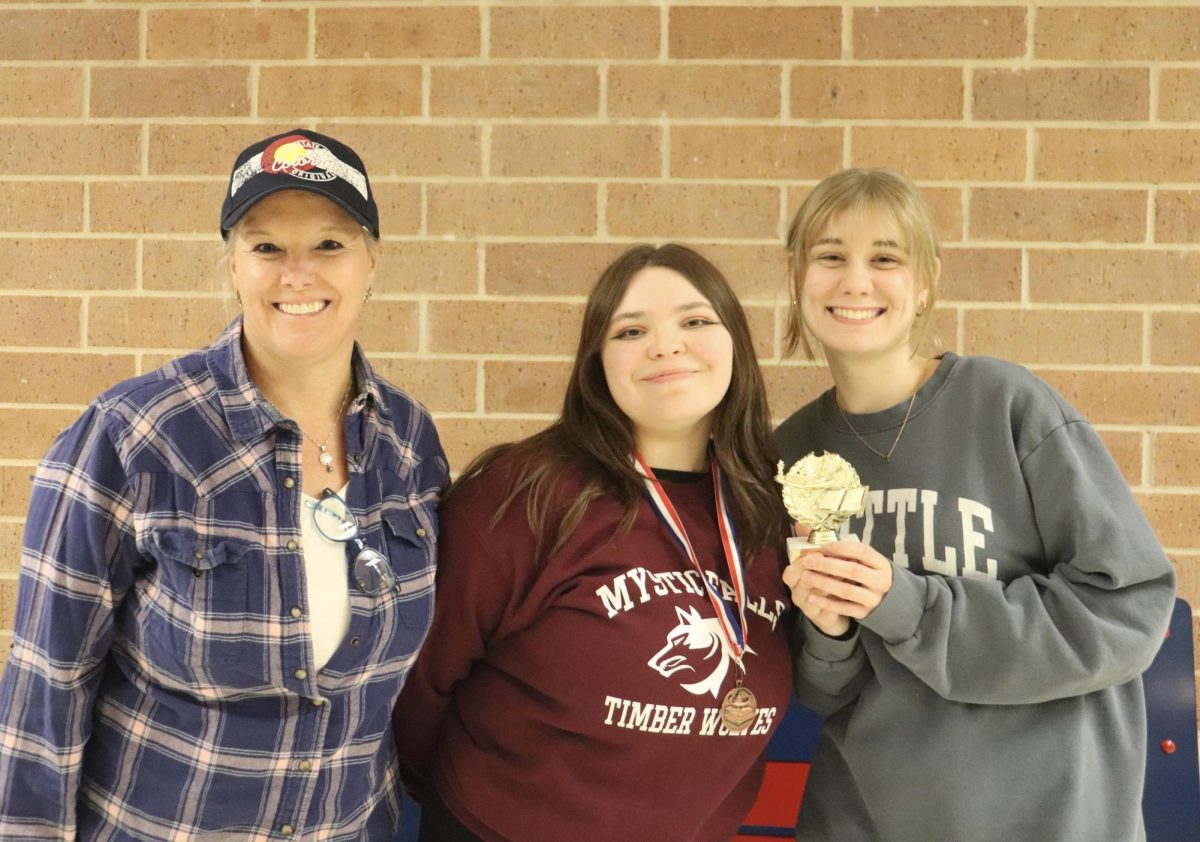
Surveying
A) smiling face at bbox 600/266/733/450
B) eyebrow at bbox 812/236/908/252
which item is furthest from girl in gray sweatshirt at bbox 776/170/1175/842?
smiling face at bbox 600/266/733/450

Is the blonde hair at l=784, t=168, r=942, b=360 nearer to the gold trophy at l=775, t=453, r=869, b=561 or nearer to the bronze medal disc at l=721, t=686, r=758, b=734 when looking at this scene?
the gold trophy at l=775, t=453, r=869, b=561

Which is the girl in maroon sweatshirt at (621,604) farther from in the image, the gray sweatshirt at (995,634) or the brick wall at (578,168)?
the brick wall at (578,168)

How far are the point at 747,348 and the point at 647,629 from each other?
640mm

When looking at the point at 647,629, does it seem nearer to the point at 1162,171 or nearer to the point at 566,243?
the point at 566,243

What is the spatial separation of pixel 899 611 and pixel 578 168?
5.55 feet

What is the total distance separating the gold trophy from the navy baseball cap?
918mm

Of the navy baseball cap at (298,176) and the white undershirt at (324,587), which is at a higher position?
the navy baseball cap at (298,176)

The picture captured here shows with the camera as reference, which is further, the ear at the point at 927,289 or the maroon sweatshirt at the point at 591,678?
the ear at the point at 927,289

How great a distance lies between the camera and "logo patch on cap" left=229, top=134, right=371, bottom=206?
192 cm

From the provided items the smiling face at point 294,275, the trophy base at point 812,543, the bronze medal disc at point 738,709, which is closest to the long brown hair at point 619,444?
the trophy base at point 812,543

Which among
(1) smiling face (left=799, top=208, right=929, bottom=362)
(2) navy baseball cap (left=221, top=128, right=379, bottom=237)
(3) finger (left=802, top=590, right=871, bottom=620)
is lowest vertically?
(3) finger (left=802, top=590, right=871, bottom=620)

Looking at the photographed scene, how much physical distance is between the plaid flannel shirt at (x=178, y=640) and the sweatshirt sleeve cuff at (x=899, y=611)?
87 cm

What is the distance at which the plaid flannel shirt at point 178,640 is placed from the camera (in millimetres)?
1789

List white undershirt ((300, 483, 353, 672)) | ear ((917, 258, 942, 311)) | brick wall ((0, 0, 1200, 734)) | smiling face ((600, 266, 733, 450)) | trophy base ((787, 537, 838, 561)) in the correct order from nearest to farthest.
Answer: white undershirt ((300, 483, 353, 672))
trophy base ((787, 537, 838, 561))
smiling face ((600, 266, 733, 450))
ear ((917, 258, 942, 311))
brick wall ((0, 0, 1200, 734))
